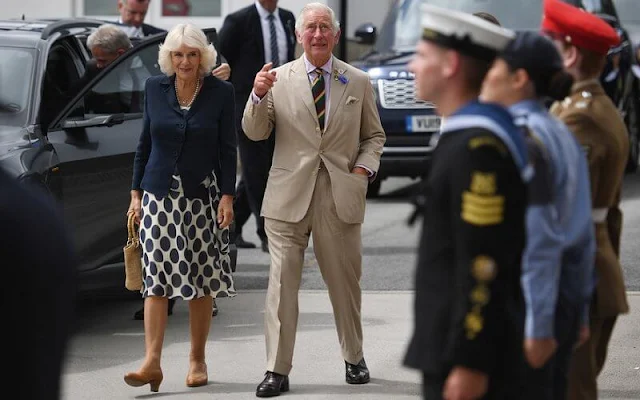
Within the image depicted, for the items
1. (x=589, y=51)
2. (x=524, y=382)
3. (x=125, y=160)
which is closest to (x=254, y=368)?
(x=125, y=160)

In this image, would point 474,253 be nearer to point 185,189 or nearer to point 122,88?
point 185,189

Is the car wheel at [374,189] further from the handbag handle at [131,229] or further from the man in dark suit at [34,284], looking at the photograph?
the man in dark suit at [34,284]

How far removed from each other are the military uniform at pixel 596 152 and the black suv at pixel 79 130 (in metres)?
3.90

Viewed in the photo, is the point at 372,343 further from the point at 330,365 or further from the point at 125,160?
the point at 125,160

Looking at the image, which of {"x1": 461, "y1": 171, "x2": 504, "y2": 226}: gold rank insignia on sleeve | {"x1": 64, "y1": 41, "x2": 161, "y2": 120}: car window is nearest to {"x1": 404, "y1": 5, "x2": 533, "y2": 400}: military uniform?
{"x1": 461, "y1": 171, "x2": 504, "y2": 226}: gold rank insignia on sleeve

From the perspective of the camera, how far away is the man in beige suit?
23.1 ft

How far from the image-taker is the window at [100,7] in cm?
1988

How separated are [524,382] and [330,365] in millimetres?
4116

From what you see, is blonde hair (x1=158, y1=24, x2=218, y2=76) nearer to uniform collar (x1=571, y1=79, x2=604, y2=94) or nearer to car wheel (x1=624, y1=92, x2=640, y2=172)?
uniform collar (x1=571, y1=79, x2=604, y2=94)

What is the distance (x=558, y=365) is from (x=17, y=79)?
542 centimetres

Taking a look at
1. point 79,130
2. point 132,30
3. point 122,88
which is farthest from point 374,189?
point 79,130

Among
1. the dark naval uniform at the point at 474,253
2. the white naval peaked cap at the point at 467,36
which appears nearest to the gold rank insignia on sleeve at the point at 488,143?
the dark naval uniform at the point at 474,253

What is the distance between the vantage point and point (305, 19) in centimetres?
707

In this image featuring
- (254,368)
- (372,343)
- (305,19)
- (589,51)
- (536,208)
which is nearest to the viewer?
(536,208)
